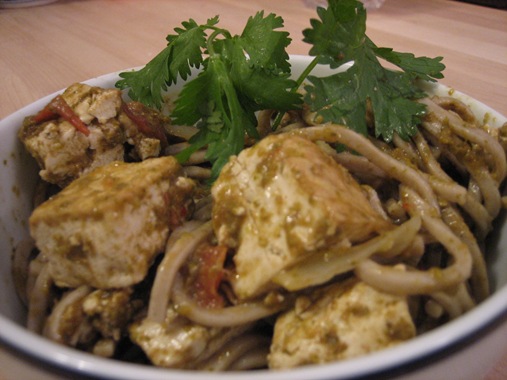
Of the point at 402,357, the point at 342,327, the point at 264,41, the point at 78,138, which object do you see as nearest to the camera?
the point at 402,357

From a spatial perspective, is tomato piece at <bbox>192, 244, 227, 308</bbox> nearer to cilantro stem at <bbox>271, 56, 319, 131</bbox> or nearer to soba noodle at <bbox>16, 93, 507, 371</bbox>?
soba noodle at <bbox>16, 93, 507, 371</bbox>

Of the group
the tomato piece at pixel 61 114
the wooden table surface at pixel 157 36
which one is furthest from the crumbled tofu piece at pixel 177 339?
the wooden table surface at pixel 157 36

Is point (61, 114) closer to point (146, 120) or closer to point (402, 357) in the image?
point (146, 120)

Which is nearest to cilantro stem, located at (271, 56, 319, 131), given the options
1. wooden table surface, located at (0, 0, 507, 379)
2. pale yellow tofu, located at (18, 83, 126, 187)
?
pale yellow tofu, located at (18, 83, 126, 187)

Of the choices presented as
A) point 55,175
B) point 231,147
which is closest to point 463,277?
point 231,147

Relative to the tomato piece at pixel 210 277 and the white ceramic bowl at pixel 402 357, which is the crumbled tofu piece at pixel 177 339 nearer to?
Result: the tomato piece at pixel 210 277

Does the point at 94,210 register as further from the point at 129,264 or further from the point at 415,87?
the point at 415,87

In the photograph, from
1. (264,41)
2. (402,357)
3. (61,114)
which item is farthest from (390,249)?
(61,114)

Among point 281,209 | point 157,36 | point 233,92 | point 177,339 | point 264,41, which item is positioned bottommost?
point 177,339
